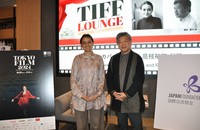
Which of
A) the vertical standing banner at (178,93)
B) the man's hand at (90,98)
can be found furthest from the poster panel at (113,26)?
the vertical standing banner at (178,93)

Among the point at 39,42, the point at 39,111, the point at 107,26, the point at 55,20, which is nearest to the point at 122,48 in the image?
the point at 39,111

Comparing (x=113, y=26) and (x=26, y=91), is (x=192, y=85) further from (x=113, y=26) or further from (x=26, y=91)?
(x=113, y=26)

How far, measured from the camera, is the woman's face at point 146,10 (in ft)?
10.4

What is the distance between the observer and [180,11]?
3.04m

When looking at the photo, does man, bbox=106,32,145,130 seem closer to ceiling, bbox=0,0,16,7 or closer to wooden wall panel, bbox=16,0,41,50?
wooden wall panel, bbox=16,0,41,50

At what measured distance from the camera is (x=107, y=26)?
346 centimetres

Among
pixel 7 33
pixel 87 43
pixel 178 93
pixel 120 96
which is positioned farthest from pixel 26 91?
pixel 7 33

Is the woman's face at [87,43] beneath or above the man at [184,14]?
beneath

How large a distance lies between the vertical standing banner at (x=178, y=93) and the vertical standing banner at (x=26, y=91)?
102 centimetres

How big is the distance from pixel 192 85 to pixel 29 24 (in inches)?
138

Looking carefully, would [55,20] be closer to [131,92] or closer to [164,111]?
[131,92]

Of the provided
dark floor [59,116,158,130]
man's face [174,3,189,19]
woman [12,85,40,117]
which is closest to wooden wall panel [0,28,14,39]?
dark floor [59,116,158,130]

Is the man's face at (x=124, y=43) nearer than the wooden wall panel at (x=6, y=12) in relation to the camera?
Yes

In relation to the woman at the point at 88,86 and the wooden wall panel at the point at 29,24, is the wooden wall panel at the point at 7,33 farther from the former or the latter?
the woman at the point at 88,86
